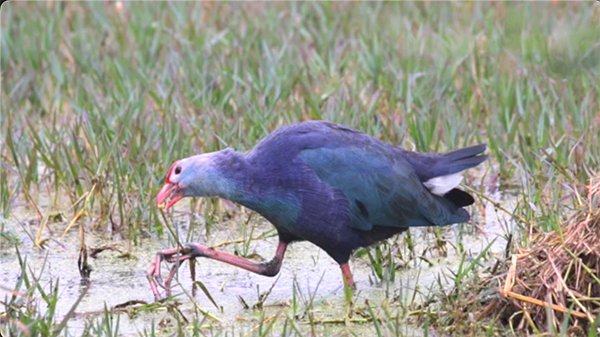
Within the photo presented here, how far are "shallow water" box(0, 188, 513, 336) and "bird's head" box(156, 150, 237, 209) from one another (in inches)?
12.4

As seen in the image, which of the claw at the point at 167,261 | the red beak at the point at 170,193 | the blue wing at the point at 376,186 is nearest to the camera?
the claw at the point at 167,261

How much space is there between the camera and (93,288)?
443 centimetres

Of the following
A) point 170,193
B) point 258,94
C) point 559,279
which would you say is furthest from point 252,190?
point 258,94

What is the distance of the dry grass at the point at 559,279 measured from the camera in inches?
147

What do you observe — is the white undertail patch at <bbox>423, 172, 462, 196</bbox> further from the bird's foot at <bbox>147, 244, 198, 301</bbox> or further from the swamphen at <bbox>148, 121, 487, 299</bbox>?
the bird's foot at <bbox>147, 244, 198, 301</bbox>

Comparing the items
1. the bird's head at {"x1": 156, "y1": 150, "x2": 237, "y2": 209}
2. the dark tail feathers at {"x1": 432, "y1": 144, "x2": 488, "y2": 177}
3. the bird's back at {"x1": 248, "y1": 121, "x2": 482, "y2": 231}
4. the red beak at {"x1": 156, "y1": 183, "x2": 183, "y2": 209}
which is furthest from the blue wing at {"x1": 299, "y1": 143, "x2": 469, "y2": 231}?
the red beak at {"x1": 156, "y1": 183, "x2": 183, "y2": 209}

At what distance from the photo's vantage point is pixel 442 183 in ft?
14.8

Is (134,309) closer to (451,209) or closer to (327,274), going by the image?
(327,274)

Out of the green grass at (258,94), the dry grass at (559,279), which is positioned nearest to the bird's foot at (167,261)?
the green grass at (258,94)

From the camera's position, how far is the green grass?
503 cm

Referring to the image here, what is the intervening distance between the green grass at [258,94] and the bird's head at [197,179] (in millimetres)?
321

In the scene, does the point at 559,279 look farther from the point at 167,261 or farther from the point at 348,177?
the point at 167,261

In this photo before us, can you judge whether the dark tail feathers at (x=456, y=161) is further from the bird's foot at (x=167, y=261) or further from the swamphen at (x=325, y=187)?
the bird's foot at (x=167, y=261)

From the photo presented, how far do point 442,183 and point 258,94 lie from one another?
181cm
